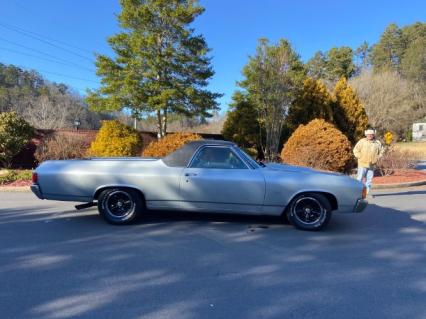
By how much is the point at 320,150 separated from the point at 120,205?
8283 millimetres

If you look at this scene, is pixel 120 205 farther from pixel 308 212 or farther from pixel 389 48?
pixel 389 48

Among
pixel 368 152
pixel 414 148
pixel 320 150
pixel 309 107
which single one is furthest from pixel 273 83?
pixel 414 148

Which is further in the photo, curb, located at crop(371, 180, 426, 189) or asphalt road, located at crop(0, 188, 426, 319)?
curb, located at crop(371, 180, 426, 189)

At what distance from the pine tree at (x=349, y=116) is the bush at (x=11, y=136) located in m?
14.3

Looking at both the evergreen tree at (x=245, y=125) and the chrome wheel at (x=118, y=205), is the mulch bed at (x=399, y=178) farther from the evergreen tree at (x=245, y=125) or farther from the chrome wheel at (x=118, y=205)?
the chrome wheel at (x=118, y=205)

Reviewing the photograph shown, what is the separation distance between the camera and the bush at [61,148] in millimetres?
13602

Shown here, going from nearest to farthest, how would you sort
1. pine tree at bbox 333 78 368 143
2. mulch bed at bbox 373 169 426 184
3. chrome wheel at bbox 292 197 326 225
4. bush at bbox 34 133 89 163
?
chrome wheel at bbox 292 197 326 225 → mulch bed at bbox 373 169 426 184 → bush at bbox 34 133 89 163 → pine tree at bbox 333 78 368 143

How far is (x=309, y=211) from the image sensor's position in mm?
5668

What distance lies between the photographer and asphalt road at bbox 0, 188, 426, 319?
313cm

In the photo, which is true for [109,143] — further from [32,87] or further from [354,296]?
[32,87]

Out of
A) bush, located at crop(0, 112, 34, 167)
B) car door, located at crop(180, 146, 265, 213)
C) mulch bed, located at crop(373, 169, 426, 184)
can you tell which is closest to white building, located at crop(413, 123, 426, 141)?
mulch bed, located at crop(373, 169, 426, 184)

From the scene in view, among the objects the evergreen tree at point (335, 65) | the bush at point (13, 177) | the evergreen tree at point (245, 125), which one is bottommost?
the bush at point (13, 177)

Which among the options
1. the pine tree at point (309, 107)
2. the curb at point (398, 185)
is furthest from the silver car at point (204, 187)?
the pine tree at point (309, 107)

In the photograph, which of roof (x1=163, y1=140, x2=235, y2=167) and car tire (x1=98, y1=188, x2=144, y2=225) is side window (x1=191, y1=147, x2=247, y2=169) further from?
car tire (x1=98, y1=188, x2=144, y2=225)
